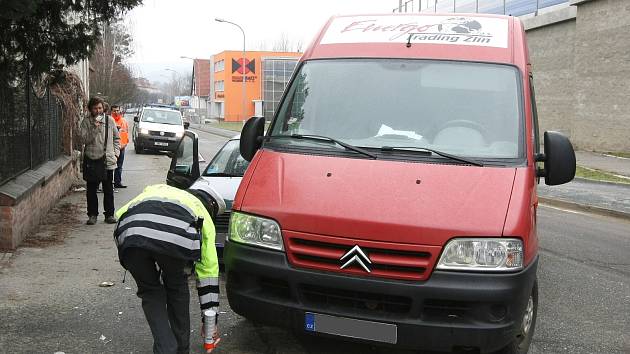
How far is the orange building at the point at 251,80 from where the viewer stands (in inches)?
2972

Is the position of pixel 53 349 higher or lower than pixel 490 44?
lower

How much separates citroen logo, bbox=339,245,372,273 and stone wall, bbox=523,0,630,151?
2231cm

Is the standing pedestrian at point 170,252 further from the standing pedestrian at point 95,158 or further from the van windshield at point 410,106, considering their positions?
the standing pedestrian at point 95,158

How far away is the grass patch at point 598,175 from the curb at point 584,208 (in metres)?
3.53

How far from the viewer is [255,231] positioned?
3.86 meters

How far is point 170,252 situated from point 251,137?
1.71 meters

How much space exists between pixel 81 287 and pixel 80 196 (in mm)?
6132

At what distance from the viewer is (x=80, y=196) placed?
11398mm

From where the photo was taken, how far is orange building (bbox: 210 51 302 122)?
248 ft

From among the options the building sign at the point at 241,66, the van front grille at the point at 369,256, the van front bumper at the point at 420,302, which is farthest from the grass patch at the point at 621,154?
the building sign at the point at 241,66

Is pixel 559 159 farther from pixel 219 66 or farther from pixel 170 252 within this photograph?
pixel 219 66

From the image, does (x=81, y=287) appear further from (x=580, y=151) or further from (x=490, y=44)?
(x=580, y=151)

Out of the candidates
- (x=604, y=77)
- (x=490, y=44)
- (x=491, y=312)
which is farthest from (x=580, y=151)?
(x=491, y=312)

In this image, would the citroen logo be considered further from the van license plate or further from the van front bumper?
the van license plate
